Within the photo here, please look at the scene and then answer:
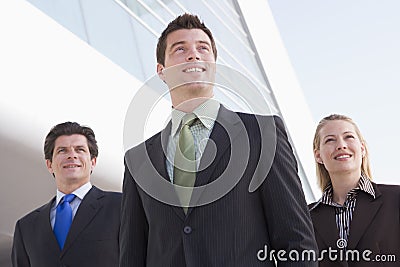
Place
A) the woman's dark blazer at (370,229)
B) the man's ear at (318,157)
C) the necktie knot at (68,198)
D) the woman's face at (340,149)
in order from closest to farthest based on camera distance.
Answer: the woman's dark blazer at (370,229) → the woman's face at (340,149) → the man's ear at (318,157) → the necktie knot at (68,198)

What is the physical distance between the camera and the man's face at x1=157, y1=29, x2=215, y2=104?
233cm

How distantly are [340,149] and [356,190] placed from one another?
0.23 meters

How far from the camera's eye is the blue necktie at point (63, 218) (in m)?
3.99

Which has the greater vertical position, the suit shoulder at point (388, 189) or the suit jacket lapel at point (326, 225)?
the suit shoulder at point (388, 189)

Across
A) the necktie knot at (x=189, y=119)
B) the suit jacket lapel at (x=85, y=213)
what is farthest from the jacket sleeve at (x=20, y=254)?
the necktie knot at (x=189, y=119)

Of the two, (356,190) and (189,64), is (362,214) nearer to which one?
(356,190)

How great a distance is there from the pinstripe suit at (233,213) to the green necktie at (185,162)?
3 centimetres

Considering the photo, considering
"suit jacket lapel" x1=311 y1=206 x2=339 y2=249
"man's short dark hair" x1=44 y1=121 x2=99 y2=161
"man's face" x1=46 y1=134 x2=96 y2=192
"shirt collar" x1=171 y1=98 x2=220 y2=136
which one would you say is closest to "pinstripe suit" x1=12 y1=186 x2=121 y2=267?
"man's face" x1=46 y1=134 x2=96 y2=192

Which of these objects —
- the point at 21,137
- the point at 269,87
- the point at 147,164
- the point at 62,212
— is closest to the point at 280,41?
the point at 269,87

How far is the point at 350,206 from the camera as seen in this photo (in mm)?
3336

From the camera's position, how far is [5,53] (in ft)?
16.4

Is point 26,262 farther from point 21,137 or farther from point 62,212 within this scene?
point 21,137

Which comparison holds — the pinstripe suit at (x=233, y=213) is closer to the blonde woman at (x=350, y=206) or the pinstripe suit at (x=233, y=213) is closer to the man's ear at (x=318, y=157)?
the blonde woman at (x=350, y=206)

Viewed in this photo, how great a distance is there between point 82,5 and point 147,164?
4.98m
